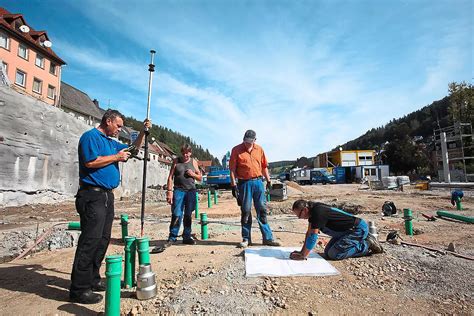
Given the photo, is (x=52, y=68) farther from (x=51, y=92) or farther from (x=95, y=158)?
(x=95, y=158)

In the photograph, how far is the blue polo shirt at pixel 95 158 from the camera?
266 cm

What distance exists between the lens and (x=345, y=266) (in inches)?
131

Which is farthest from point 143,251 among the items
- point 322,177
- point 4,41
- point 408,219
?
point 322,177

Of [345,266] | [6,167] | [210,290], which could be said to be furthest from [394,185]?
[6,167]

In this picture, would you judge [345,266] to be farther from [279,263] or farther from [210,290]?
[210,290]

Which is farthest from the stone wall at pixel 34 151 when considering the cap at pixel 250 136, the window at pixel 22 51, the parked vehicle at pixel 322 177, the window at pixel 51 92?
the parked vehicle at pixel 322 177

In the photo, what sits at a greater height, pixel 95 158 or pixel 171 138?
pixel 171 138

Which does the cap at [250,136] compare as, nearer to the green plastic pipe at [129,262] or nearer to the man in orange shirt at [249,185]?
the man in orange shirt at [249,185]

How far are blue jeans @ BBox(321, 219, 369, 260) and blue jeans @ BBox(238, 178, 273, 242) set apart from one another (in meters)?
1.10

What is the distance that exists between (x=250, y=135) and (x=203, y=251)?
2.10 metres

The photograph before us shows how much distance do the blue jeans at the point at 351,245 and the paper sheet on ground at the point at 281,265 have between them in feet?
0.68

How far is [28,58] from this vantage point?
2392 cm

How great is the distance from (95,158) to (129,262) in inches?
45.6

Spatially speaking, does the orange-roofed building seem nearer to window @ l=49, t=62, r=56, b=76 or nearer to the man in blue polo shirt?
window @ l=49, t=62, r=56, b=76
